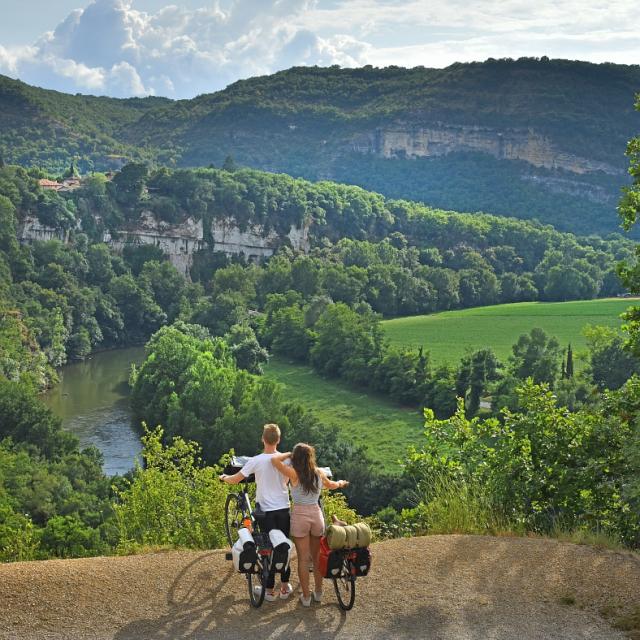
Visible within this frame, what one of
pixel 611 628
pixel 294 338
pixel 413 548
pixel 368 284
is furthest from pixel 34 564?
pixel 368 284

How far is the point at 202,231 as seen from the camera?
13762cm

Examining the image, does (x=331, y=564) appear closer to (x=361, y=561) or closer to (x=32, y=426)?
(x=361, y=561)

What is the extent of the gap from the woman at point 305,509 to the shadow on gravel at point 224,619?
13.9 inches

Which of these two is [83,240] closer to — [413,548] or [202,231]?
[202,231]

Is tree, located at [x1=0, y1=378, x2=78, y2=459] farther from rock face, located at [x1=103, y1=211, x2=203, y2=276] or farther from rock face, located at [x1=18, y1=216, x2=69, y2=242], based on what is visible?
rock face, located at [x1=103, y1=211, x2=203, y2=276]

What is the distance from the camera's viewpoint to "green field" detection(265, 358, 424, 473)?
60125 millimetres

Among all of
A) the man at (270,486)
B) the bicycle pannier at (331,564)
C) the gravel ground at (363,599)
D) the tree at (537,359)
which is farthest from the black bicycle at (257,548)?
the tree at (537,359)

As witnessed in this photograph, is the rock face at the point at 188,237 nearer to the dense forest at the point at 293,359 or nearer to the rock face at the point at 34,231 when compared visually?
the rock face at the point at 34,231

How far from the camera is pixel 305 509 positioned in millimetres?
11461

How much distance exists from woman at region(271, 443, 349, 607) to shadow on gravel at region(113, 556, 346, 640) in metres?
0.35

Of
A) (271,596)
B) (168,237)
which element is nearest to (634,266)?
(271,596)

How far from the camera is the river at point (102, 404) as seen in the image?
189 ft

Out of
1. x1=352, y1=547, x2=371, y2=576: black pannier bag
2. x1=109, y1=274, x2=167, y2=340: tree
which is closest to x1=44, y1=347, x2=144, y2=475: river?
x1=109, y1=274, x2=167, y2=340: tree

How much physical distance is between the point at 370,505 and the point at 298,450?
3566 centimetres
